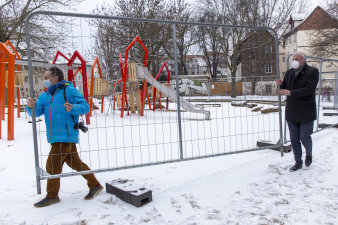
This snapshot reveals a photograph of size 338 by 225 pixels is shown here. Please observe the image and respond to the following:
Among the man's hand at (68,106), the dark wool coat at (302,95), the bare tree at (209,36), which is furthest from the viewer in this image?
the bare tree at (209,36)

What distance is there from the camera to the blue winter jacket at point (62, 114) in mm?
3096

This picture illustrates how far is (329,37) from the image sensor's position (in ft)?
62.5

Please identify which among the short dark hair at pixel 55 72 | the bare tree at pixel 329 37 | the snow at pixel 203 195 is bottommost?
the snow at pixel 203 195

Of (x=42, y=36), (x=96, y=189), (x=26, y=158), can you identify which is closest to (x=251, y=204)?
(x=96, y=189)

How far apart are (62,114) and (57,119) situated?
78 mm

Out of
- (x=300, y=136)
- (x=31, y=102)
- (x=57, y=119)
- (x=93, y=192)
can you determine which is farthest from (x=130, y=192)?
(x=300, y=136)

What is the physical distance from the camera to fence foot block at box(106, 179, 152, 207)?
3.02 meters

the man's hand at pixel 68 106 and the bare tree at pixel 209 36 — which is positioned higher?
the bare tree at pixel 209 36

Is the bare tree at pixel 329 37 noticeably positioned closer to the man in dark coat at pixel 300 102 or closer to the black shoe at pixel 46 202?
the man in dark coat at pixel 300 102

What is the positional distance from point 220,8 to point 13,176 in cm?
2556

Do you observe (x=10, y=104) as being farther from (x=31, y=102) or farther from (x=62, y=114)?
(x=62, y=114)

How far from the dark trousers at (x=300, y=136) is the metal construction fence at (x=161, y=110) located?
0.43 meters

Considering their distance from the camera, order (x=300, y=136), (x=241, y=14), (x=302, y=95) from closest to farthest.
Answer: (x=302, y=95)
(x=300, y=136)
(x=241, y=14)

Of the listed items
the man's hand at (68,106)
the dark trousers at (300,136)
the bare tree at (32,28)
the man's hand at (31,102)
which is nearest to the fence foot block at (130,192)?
the man's hand at (68,106)
